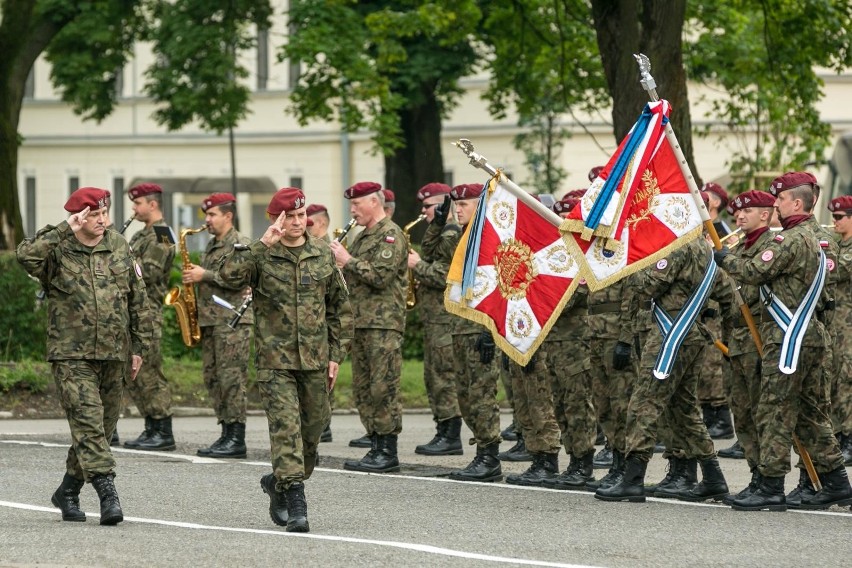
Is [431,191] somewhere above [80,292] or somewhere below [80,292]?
above

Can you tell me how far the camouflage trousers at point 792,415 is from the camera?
1151cm

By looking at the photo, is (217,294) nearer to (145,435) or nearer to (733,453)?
(145,435)

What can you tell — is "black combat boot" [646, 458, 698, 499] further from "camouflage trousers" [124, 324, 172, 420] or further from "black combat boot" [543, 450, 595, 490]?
"camouflage trousers" [124, 324, 172, 420]

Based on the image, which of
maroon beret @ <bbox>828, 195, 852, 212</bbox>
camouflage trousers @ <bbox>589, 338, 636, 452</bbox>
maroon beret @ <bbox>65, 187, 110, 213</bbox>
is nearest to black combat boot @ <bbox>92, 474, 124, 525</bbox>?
maroon beret @ <bbox>65, 187, 110, 213</bbox>

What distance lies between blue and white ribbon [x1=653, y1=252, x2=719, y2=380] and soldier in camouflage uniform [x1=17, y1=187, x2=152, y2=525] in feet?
11.0

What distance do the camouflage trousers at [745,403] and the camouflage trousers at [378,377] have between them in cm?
273

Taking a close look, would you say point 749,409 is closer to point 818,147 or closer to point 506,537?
point 506,537

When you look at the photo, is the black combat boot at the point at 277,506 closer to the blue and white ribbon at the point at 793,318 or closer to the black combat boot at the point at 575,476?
the black combat boot at the point at 575,476

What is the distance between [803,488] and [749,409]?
0.65 m

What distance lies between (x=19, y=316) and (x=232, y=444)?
255 inches

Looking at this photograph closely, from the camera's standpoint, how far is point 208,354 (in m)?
14.8

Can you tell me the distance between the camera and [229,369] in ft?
47.7

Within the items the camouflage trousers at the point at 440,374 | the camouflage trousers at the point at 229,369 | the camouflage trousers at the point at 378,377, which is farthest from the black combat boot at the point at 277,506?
the camouflage trousers at the point at 440,374

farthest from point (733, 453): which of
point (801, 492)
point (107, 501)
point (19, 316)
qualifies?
point (19, 316)
